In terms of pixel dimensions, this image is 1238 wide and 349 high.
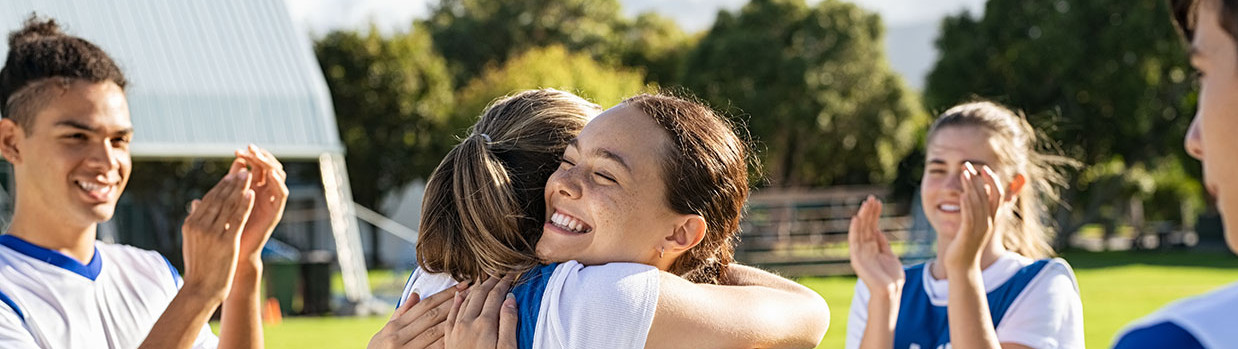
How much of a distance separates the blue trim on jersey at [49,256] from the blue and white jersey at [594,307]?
69.2 inches

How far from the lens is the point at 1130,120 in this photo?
31.5 meters

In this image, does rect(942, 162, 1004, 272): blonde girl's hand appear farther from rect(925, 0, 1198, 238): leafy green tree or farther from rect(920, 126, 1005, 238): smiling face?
rect(925, 0, 1198, 238): leafy green tree

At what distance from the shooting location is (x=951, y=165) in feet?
13.3

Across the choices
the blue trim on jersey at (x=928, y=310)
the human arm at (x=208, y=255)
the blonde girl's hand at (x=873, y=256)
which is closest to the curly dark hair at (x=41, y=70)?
the human arm at (x=208, y=255)

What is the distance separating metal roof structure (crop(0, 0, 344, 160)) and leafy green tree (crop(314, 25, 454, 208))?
18417mm

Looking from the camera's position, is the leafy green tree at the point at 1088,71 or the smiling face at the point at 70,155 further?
the leafy green tree at the point at 1088,71

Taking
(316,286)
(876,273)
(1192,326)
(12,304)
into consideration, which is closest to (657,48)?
(316,286)

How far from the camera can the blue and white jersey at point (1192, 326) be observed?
1.23 meters

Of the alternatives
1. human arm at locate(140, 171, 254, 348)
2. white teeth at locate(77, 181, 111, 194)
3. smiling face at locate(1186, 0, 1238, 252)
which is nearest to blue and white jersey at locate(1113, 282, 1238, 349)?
smiling face at locate(1186, 0, 1238, 252)

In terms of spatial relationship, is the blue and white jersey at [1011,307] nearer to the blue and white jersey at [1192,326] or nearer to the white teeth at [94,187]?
the blue and white jersey at [1192,326]

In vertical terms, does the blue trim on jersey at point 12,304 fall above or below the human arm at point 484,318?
below

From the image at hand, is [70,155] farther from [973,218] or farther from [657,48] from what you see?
[657,48]

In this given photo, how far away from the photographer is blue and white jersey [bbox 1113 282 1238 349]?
123cm

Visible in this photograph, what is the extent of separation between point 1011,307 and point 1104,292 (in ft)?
57.1
